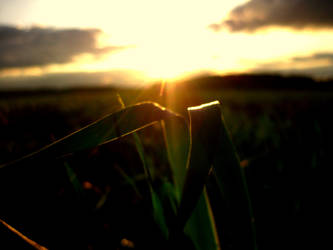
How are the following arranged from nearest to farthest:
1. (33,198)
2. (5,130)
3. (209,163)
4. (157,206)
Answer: (209,163), (157,206), (33,198), (5,130)

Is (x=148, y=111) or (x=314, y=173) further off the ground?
(x=148, y=111)

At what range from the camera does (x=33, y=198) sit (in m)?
0.62

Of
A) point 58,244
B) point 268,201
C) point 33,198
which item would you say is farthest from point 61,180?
point 268,201

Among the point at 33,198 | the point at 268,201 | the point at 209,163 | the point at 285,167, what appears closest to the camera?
the point at 209,163

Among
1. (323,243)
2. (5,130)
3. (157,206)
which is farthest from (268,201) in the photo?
(5,130)

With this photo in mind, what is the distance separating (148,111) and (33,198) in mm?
481

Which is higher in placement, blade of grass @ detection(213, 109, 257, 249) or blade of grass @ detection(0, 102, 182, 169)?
blade of grass @ detection(0, 102, 182, 169)

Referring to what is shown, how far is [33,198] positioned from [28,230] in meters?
0.10

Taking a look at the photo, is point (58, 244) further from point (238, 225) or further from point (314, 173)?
point (314, 173)

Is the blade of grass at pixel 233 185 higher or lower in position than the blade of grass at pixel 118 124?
lower

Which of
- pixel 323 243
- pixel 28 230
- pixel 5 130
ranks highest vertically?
pixel 5 130

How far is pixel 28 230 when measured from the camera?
53 centimetres

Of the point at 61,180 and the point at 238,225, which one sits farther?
the point at 61,180

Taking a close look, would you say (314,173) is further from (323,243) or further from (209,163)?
(209,163)
